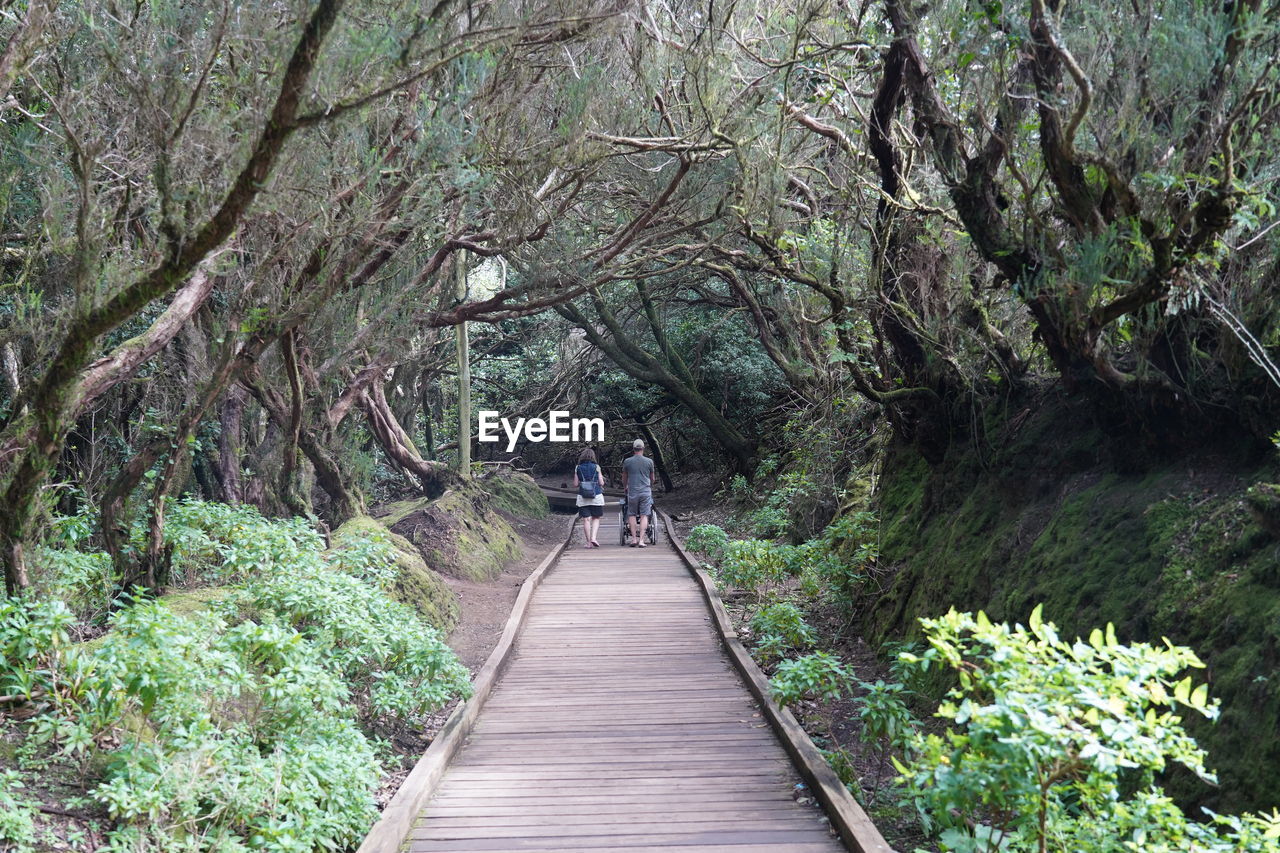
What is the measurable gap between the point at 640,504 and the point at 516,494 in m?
6.01

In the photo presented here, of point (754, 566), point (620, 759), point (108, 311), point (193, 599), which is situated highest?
point (108, 311)

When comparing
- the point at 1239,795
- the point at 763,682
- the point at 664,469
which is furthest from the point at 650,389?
the point at 1239,795

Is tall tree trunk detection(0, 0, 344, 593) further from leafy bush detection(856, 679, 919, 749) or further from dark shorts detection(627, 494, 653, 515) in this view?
dark shorts detection(627, 494, 653, 515)

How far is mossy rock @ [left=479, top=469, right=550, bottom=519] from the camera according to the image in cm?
2048

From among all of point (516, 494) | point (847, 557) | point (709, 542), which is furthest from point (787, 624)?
point (516, 494)

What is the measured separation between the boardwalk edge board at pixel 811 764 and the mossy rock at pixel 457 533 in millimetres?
4325

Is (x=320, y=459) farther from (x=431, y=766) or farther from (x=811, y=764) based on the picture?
(x=811, y=764)

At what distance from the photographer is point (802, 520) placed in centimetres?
1433

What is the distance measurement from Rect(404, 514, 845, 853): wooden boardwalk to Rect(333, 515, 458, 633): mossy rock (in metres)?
0.84

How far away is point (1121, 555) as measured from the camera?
5.46m

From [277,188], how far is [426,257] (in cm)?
646

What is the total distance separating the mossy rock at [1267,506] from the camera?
427 centimetres

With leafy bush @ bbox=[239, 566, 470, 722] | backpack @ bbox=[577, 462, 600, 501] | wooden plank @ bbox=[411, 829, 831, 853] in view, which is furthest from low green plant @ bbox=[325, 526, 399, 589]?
backpack @ bbox=[577, 462, 600, 501]

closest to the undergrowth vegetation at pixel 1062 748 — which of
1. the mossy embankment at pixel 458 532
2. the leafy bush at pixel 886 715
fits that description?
the leafy bush at pixel 886 715
